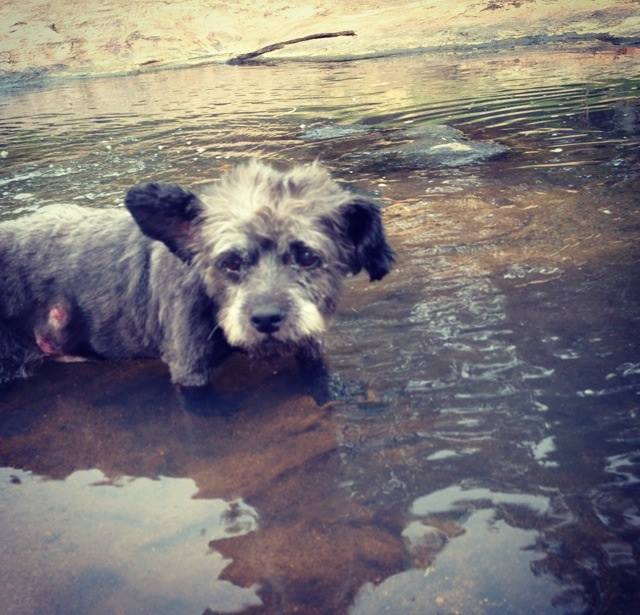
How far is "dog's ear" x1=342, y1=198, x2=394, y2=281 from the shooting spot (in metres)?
4.68

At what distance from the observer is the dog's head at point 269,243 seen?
4.29 metres

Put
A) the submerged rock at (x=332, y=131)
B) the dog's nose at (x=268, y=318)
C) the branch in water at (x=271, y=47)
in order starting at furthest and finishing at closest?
the branch in water at (x=271, y=47) < the submerged rock at (x=332, y=131) < the dog's nose at (x=268, y=318)

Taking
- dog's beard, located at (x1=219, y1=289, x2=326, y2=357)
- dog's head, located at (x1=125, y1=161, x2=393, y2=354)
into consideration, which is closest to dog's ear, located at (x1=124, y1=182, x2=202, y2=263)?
dog's head, located at (x1=125, y1=161, x2=393, y2=354)

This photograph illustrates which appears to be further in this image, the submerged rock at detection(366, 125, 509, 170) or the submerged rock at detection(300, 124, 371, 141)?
the submerged rock at detection(300, 124, 371, 141)

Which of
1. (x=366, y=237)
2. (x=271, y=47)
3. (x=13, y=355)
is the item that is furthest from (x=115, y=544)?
(x=271, y=47)

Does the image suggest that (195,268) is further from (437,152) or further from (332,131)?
(332,131)

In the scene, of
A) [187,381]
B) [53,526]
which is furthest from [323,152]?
[53,526]

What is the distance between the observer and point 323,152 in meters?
11.5

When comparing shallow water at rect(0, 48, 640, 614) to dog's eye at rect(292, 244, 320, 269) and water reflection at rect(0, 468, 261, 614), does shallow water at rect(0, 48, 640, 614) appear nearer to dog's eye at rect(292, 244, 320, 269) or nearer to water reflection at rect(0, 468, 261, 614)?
water reflection at rect(0, 468, 261, 614)

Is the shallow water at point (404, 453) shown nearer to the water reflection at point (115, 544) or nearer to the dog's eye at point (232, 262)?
the water reflection at point (115, 544)

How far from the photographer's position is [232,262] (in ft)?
14.7

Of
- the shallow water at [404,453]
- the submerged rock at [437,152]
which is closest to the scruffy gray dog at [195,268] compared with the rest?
the shallow water at [404,453]

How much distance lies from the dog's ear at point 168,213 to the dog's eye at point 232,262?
0.32 meters

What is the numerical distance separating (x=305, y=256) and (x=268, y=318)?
558mm
